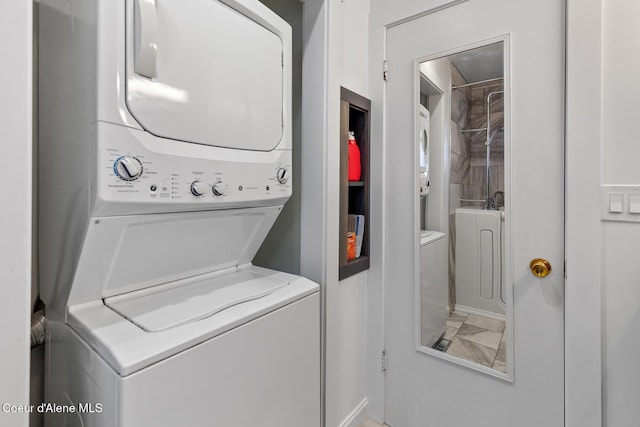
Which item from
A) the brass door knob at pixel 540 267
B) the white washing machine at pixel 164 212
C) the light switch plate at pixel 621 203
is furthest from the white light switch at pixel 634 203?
the white washing machine at pixel 164 212

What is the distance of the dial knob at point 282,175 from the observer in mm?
1350

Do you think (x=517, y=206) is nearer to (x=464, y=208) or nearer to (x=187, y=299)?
(x=464, y=208)

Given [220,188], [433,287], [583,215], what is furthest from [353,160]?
[583,215]

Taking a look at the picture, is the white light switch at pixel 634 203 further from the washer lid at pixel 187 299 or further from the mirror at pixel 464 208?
the washer lid at pixel 187 299

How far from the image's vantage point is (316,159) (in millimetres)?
1686

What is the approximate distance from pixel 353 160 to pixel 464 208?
72 centimetres

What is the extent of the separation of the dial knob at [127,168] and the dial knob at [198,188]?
168 millimetres

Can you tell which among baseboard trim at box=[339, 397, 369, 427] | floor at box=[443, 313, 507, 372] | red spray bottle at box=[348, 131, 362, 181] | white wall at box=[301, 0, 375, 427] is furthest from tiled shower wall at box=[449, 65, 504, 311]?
baseboard trim at box=[339, 397, 369, 427]

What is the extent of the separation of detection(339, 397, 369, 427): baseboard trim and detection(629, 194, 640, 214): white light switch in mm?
1812

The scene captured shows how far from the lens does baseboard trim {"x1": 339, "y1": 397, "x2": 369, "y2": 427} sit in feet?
6.41

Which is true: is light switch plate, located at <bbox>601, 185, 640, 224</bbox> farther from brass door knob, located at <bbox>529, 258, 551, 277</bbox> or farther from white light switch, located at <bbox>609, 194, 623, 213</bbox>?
brass door knob, located at <bbox>529, 258, 551, 277</bbox>

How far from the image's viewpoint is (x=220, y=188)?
110 centimetres

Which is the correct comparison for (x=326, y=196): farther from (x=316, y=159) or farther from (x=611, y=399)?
(x=611, y=399)

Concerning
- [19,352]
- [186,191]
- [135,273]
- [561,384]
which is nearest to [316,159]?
[186,191]
